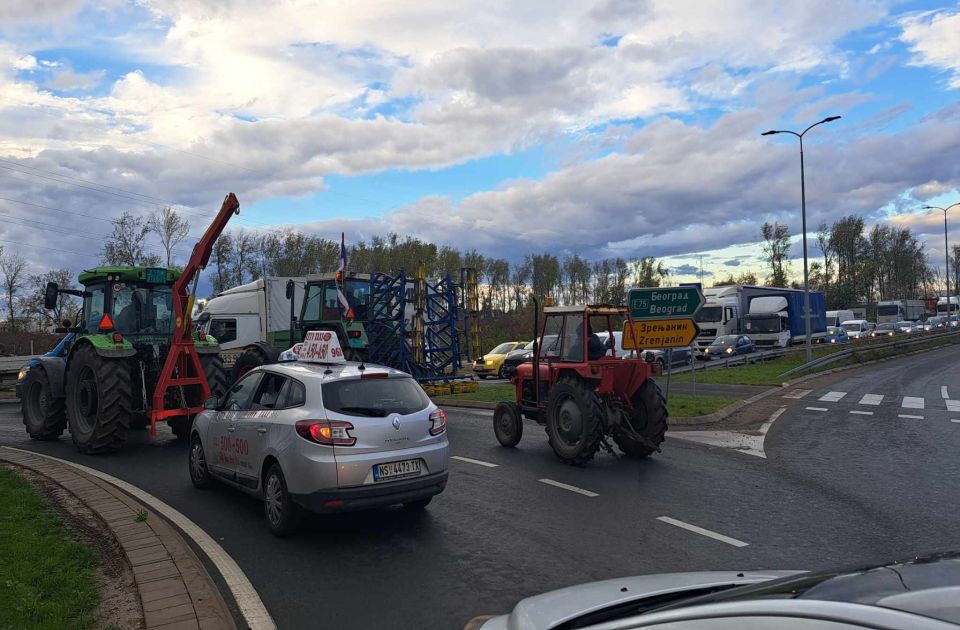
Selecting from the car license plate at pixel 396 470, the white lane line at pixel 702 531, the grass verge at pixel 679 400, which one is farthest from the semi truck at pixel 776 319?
the car license plate at pixel 396 470

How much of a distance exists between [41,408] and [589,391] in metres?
10.7

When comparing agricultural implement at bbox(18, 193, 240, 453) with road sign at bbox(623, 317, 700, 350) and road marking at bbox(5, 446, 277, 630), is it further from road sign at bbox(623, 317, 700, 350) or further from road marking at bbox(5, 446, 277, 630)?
road sign at bbox(623, 317, 700, 350)

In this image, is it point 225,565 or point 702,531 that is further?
point 702,531

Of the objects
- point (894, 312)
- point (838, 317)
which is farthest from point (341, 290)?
point (894, 312)

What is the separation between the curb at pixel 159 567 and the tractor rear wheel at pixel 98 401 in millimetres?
2766

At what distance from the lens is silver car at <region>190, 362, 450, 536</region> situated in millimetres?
6309

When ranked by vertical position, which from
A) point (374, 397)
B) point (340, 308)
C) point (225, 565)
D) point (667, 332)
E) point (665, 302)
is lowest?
point (225, 565)

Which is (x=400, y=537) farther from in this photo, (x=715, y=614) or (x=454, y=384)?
(x=454, y=384)

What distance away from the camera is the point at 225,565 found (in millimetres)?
5777

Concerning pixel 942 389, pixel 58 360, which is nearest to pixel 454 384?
pixel 58 360

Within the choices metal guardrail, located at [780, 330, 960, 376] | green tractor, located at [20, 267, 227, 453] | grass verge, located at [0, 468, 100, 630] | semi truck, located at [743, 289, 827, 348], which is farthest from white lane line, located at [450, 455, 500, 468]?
semi truck, located at [743, 289, 827, 348]

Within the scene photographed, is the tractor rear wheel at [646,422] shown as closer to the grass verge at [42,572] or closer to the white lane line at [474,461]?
the white lane line at [474,461]

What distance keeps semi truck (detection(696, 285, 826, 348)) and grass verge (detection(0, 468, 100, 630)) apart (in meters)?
34.2

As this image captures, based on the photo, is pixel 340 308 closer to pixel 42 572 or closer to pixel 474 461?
pixel 474 461
